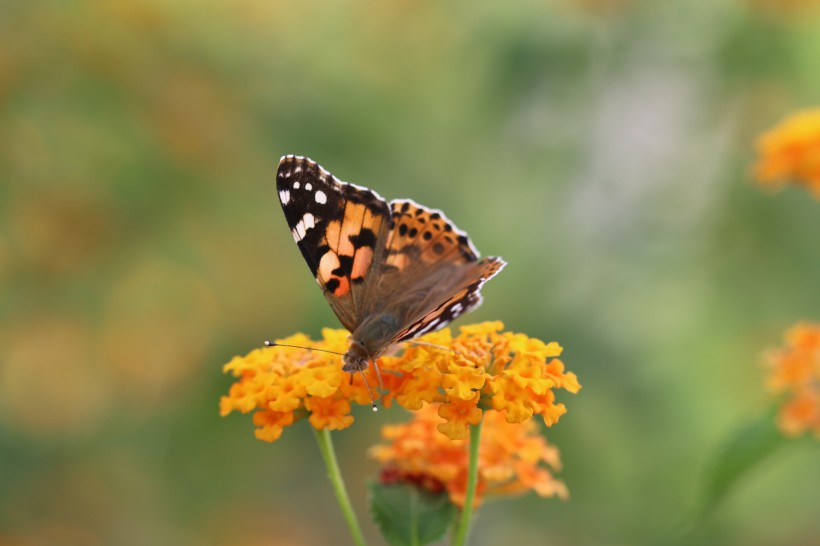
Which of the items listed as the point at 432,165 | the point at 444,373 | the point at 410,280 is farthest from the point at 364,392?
the point at 432,165

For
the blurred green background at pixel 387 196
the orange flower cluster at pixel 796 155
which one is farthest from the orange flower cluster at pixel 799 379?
the blurred green background at pixel 387 196

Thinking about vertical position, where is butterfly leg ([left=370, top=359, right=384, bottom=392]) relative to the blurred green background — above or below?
below

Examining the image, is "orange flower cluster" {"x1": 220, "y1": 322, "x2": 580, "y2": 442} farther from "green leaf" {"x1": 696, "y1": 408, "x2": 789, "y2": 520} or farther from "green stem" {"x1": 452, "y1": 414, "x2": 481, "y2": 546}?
"green leaf" {"x1": 696, "y1": 408, "x2": 789, "y2": 520}

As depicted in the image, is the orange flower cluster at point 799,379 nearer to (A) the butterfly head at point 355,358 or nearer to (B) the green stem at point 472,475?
(B) the green stem at point 472,475

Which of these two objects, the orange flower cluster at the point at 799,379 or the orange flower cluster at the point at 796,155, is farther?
the orange flower cluster at the point at 796,155

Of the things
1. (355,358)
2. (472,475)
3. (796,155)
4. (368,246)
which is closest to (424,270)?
(368,246)

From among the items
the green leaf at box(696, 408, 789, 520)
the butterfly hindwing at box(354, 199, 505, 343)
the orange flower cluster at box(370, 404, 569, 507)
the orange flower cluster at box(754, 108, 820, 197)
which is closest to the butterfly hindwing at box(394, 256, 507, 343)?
the butterfly hindwing at box(354, 199, 505, 343)
